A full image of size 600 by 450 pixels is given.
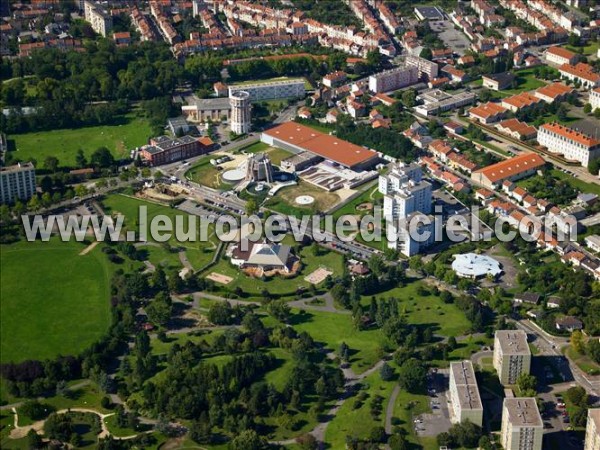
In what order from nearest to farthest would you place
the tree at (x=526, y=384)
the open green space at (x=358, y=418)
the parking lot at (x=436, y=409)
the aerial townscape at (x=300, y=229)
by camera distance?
the open green space at (x=358, y=418), the parking lot at (x=436, y=409), the aerial townscape at (x=300, y=229), the tree at (x=526, y=384)

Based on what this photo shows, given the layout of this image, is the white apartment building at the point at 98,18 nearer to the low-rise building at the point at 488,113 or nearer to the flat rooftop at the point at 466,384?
the low-rise building at the point at 488,113

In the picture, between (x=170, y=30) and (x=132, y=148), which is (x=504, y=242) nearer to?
(x=132, y=148)

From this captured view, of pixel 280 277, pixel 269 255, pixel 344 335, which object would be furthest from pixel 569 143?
pixel 344 335

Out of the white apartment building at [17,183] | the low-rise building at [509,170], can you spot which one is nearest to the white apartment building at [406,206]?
the low-rise building at [509,170]

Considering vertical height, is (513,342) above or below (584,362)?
above

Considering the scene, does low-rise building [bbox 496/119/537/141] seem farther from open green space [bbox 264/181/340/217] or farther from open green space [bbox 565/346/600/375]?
open green space [bbox 565/346/600/375]

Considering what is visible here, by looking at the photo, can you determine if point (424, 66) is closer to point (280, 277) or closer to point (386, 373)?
point (280, 277)
